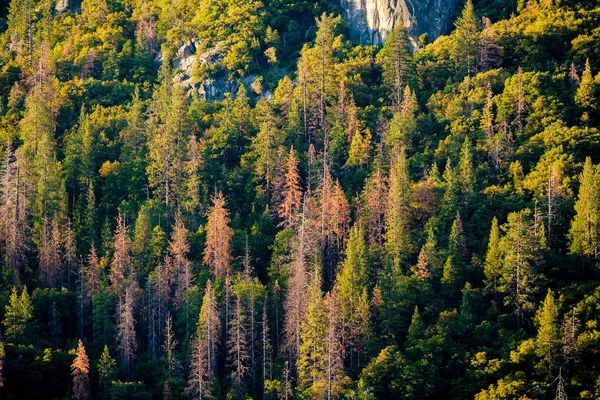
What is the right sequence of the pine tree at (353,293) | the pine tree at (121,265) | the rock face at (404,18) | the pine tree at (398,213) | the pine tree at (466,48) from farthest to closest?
the rock face at (404,18)
the pine tree at (466,48)
the pine tree at (121,265)
the pine tree at (398,213)
the pine tree at (353,293)

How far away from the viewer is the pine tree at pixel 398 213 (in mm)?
91375

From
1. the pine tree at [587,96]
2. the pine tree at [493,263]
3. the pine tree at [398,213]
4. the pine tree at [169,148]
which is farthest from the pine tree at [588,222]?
the pine tree at [169,148]

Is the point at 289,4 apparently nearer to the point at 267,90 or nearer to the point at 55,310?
the point at 267,90

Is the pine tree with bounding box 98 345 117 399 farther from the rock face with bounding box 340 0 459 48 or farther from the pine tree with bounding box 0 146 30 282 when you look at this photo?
the rock face with bounding box 340 0 459 48

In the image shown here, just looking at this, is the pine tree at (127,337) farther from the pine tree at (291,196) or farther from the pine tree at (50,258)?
the pine tree at (291,196)

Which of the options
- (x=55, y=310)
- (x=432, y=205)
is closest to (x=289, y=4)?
(x=432, y=205)

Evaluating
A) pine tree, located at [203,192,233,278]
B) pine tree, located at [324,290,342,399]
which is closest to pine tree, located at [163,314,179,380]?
pine tree, located at [203,192,233,278]

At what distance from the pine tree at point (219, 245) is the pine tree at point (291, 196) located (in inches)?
221

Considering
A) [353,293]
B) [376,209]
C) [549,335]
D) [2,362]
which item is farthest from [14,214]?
[549,335]

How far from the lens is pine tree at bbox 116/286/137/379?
86625 millimetres

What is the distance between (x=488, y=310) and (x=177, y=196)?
115ft

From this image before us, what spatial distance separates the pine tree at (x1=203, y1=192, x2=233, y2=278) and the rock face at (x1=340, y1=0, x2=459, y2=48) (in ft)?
121

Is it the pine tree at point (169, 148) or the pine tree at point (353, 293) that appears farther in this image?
the pine tree at point (169, 148)

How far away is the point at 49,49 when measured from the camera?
437 ft
